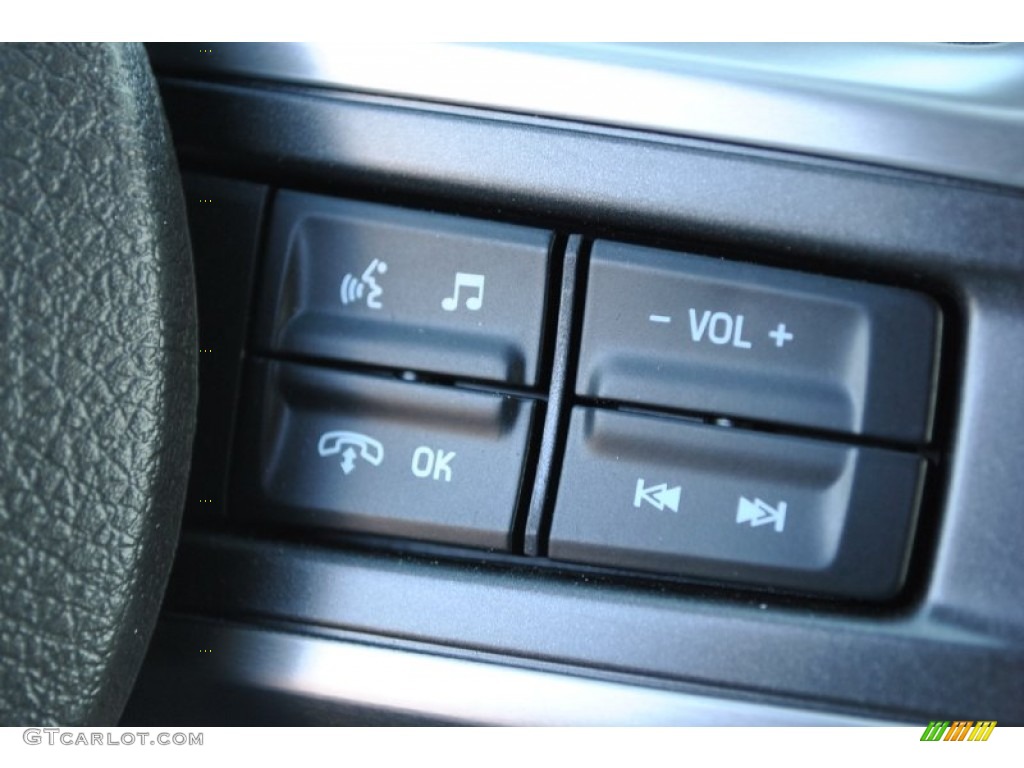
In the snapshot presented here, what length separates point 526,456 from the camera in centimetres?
53

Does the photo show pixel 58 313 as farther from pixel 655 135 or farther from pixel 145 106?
pixel 655 135

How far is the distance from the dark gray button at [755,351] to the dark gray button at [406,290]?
4 cm

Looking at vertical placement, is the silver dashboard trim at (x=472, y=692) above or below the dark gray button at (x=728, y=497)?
below

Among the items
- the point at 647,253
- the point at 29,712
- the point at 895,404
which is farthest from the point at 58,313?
the point at 895,404

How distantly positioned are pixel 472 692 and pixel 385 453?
13 cm

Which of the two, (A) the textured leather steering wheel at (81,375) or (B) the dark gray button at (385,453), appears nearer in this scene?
(A) the textured leather steering wheel at (81,375)

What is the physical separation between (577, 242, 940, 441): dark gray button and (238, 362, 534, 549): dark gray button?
→ 6 centimetres

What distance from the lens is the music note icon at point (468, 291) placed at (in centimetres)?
53

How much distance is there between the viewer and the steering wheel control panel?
20.7 inches

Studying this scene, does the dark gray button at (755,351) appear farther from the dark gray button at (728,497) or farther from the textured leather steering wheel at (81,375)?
the textured leather steering wheel at (81,375)
